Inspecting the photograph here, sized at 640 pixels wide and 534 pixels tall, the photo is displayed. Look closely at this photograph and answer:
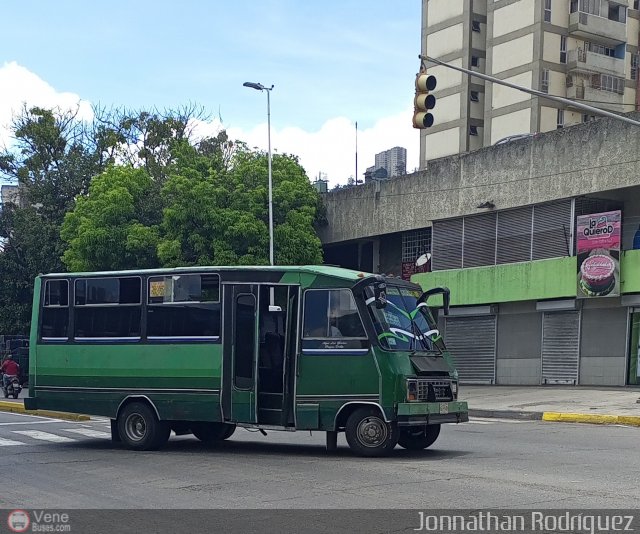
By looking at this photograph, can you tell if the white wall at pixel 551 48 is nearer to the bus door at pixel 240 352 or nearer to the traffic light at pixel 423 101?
the traffic light at pixel 423 101

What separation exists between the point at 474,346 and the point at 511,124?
97.7ft

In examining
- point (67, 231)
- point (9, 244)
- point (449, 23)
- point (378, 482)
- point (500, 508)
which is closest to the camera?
point (500, 508)

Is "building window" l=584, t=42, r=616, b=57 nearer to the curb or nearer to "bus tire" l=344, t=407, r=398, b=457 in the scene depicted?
the curb

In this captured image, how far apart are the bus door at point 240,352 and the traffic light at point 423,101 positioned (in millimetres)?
5834

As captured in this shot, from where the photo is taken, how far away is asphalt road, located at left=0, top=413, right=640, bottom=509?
31.1 feet

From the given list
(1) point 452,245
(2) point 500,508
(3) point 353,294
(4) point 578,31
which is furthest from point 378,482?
(4) point 578,31

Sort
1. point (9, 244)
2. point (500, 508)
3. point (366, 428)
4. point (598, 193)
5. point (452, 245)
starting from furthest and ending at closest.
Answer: point (9, 244)
point (452, 245)
point (598, 193)
point (366, 428)
point (500, 508)

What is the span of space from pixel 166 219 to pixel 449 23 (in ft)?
115

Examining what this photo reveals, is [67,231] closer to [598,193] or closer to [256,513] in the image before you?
[598,193]

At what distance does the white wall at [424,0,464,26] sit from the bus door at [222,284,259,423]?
179 feet

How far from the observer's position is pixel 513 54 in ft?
198

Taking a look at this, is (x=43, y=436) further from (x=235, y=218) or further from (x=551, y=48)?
(x=551, y=48)

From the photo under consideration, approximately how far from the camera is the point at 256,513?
8859mm

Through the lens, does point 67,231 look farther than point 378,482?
Yes
